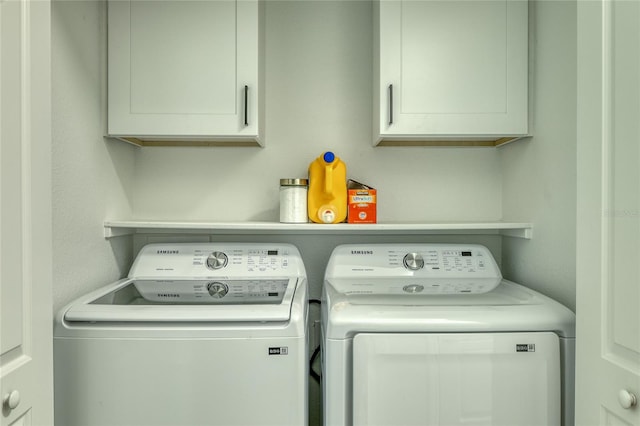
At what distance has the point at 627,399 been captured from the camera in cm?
83

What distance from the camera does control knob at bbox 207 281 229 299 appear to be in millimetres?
1470

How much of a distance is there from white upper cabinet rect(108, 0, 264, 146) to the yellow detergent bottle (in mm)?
376

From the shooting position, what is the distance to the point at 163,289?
153 centimetres

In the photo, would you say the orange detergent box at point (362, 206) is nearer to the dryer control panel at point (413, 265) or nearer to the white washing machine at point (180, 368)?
the dryer control panel at point (413, 265)

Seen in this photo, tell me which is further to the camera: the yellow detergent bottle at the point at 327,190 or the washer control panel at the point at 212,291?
the yellow detergent bottle at the point at 327,190

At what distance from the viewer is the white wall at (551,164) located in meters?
1.40

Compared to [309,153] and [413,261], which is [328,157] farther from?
[413,261]

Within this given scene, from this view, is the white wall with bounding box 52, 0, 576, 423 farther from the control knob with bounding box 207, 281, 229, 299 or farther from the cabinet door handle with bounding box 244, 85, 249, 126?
the control knob with bounding box 207, 281, 229, 299

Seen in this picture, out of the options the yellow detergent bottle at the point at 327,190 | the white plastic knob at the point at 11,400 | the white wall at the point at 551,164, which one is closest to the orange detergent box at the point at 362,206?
the yellow detergent bottle at the point at 327,190

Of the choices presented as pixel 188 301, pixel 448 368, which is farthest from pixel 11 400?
pixel 448 368

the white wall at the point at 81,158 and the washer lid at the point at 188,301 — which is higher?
the white wall at the point at 81,158

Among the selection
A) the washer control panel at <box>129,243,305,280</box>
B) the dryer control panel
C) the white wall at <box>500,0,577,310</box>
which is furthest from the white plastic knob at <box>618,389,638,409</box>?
the washer control panel at <box>129,243,305,280</box>

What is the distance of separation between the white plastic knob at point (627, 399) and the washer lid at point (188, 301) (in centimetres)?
84

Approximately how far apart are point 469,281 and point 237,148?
1241mm
